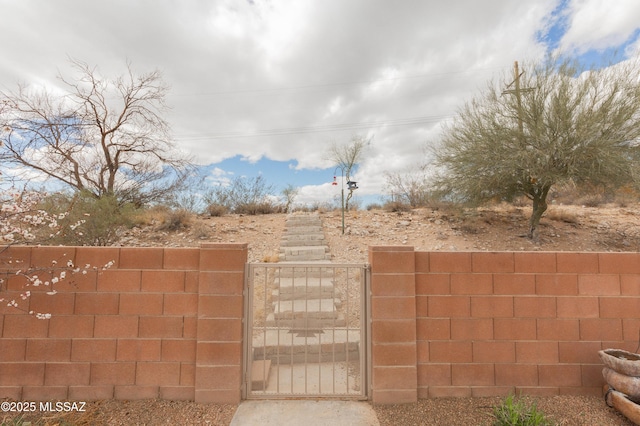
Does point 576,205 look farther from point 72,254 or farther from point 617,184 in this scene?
point 72,254

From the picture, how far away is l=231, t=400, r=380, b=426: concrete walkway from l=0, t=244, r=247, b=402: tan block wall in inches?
8.7

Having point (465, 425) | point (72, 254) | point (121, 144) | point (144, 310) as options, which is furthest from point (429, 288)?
point (121, 144)

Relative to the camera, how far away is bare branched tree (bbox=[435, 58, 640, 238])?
7488 millimetres

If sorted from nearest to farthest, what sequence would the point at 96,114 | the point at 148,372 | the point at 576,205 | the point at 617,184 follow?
the point at 148,372 < the point at 617,184 < the point at 96,114 < the point at 576,205

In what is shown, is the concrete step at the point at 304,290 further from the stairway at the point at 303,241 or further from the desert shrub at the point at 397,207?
the desert shrub at the point at 397,207

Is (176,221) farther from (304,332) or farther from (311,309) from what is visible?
→ (304,332)

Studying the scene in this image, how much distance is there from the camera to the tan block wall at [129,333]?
106 inches

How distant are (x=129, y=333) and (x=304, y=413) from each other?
1760 millimetres

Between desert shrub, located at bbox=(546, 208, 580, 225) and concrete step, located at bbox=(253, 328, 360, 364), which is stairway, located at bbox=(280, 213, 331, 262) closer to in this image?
concrete step, located at bbox=(253, 328, 360, 364)

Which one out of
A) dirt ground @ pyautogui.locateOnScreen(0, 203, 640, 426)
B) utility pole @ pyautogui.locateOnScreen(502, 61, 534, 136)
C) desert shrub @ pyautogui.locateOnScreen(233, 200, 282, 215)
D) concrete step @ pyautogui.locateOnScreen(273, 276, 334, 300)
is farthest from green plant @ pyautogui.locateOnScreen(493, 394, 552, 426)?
desert shrub @ pyautogui.locateOnScreen(233, 200, 282, 215)

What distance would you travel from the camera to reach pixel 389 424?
2484 millimetres

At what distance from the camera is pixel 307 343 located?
364 centimetres

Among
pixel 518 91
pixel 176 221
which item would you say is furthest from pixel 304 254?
pixel 518 91

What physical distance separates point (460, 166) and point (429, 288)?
7.56 m
